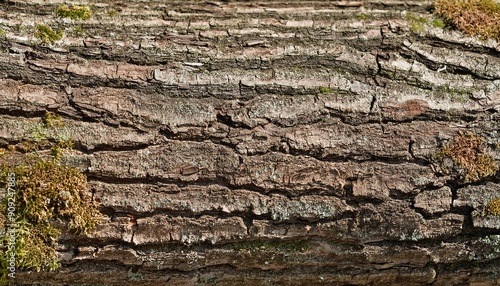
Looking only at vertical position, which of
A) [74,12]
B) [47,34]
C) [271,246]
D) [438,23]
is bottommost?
[271,246]

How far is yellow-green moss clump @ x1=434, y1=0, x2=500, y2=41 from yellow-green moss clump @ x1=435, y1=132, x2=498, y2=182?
643mm

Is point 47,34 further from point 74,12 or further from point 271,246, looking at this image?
point 271,246

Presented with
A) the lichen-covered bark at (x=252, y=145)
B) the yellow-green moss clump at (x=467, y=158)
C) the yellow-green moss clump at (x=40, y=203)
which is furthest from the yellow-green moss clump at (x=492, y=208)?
the yellow-green moss clump at (x=40, y=203)

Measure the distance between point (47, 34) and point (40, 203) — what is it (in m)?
0.87

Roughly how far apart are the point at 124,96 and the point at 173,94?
24 cm

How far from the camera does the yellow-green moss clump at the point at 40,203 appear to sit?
2727 mm

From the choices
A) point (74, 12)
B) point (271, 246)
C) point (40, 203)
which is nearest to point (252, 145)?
point (271, 246)

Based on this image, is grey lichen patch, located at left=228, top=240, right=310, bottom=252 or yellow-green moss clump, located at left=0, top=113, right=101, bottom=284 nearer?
yellow-green moss clump, located at left=0, top=113, right=101, bottom=284

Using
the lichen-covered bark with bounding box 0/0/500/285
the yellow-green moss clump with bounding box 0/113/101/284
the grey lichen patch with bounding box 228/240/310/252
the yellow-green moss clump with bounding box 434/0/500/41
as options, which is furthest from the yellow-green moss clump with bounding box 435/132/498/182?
the yellow-green moss clump with bounding box 0/113/101/284

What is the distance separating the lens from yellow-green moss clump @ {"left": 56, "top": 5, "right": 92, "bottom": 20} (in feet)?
9.91

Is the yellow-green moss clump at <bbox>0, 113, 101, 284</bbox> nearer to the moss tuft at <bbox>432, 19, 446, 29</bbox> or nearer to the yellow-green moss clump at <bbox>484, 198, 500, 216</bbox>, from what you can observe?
the yellow-green moss clump at <bbox>484, 198, 500, 216</bbox>

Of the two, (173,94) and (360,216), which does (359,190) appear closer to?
(360,216)

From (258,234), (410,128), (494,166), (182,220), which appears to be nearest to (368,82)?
(410,128)

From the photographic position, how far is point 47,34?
2.93 m
